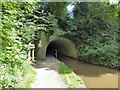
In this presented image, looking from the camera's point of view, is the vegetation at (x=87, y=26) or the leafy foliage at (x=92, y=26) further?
the leafy foliage at (x=92, y=26)

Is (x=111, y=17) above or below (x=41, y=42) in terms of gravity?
above

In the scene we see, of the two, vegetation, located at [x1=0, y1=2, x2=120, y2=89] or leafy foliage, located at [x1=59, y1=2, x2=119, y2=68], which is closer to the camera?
vegetation, located at [x1=0, y1=2, x2=120, y2=89]

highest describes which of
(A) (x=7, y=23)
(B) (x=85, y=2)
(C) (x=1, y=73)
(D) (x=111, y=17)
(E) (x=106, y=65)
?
(B) (x=85, y=2)

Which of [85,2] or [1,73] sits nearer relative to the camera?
[1,73]

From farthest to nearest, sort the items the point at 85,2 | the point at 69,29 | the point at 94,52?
the point at 85,2, the point at 69,29, the point at 94,52

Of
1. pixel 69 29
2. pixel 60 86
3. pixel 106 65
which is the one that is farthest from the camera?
pixel 69 29

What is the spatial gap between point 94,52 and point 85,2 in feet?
16.8

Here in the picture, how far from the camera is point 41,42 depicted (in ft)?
44.8

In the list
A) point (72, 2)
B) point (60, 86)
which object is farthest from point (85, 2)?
point (60, 86)

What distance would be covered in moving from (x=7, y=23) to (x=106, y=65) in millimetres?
8516

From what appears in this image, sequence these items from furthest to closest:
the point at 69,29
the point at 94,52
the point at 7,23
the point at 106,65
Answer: the point at 69,29, the point at 94,52, the point at 106,65, the point at 7,23

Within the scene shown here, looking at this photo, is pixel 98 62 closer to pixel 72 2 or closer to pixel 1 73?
pixel 72 2

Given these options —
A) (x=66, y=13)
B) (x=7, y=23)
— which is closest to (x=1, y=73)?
(x=7, y=23)

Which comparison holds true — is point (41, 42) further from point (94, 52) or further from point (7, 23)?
point (7, 23)
